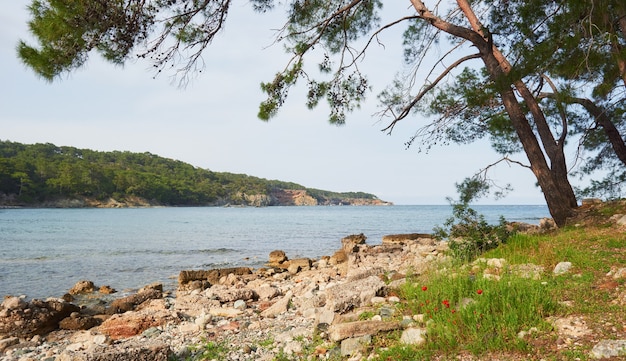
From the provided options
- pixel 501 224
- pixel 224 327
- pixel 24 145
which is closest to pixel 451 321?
pixel 224 327

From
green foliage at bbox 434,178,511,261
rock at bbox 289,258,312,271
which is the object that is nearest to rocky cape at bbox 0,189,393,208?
rock at bbox 289,258,312,271

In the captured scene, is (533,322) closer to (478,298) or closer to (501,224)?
(478,298)

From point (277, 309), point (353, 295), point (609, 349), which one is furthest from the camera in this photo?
point (277, 309)

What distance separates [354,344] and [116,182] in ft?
324

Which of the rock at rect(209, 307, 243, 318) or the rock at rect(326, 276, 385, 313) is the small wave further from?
the rock at rect(326, 276, 385, 313)

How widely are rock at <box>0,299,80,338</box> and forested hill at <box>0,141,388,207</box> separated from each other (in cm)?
8257

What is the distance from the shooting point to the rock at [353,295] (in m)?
5.65

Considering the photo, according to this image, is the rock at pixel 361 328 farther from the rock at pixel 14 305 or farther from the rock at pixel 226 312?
the rock at pixel 14 305

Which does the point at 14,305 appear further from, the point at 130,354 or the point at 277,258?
the point at 277,258

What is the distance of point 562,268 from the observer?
601cm

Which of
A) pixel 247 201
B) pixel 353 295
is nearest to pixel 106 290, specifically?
pixel 353 295

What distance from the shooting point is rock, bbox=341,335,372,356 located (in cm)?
427

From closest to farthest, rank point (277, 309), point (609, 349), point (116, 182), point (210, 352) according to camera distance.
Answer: point (609, 349) < point (210, 352) < point (277, 309) < point (116, 182)

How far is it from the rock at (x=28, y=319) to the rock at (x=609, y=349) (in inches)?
316
